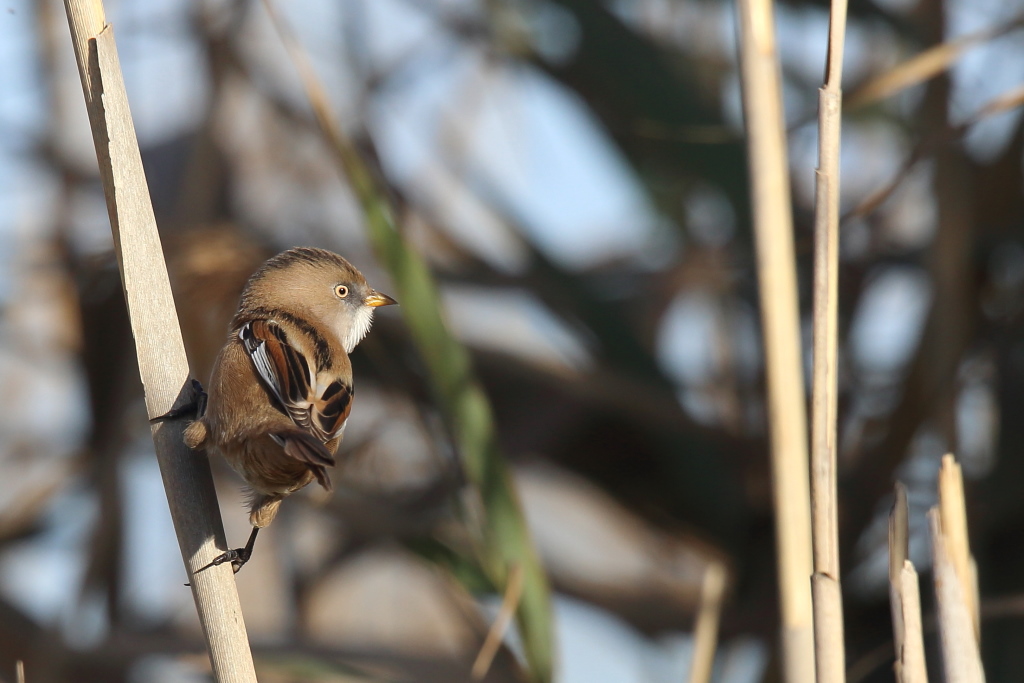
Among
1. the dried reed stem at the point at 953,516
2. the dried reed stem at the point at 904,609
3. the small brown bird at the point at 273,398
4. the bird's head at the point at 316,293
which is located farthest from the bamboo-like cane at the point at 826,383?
the bird's head at the point at 316,293

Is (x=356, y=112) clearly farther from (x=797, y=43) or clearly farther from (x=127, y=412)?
(x=797, y=43)

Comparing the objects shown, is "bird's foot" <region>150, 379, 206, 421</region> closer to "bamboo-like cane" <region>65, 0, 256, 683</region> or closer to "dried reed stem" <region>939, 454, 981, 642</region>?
"bamboo-like cane" <region>65, 0, 256, 683</region>

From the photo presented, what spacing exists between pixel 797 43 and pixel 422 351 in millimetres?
2402

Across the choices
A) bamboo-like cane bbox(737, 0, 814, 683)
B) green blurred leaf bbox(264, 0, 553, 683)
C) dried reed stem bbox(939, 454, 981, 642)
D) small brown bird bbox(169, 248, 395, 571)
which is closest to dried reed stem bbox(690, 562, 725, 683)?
green blurred leaf bbox(264, 0, 553, 683)

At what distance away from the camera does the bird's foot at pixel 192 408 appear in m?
1.50

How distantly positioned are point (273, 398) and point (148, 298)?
44 centimetres

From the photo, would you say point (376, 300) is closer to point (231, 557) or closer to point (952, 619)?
point (231, 557)

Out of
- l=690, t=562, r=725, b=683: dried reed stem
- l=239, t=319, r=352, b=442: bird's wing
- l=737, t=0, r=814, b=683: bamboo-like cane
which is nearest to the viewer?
l=737, t=0, r=814, b=683: bamboo-like cane

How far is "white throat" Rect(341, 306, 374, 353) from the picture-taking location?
2275mm

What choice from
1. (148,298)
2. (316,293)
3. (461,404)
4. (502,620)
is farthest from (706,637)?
(148,298)

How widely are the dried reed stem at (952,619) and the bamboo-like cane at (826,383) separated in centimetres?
15

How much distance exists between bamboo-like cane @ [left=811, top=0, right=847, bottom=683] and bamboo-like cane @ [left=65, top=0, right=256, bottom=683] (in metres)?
0.80

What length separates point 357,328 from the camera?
2.31m

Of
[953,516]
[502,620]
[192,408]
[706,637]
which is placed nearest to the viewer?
[953,516]
